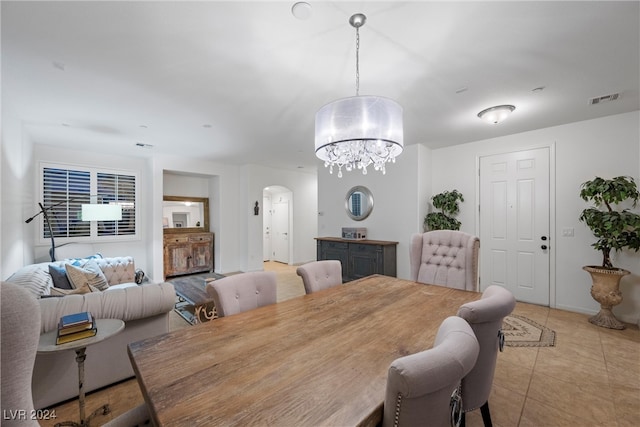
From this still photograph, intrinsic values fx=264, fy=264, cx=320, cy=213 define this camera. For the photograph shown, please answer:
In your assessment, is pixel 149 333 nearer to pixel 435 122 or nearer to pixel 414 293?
pixel 414 293

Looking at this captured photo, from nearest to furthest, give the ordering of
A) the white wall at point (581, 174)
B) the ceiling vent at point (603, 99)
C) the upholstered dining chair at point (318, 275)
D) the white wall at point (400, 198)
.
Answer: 1. the upholstered dining chair at point (318, 275)
2. the ceiling vent at point (603, 99)
3. the white wall at point (581, 174)
4. the white wall at point (400, 198)

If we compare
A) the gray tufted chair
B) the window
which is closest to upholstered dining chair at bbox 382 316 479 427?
the gray tufted chair

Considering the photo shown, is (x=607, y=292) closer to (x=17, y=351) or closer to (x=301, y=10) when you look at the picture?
(x=301, y=10)

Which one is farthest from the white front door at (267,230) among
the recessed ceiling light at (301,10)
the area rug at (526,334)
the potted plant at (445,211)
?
the recessed ceiling light at (301,10)

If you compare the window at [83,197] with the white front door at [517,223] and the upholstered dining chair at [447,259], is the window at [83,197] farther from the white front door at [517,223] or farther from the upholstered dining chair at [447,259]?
the white front door at [517,223]

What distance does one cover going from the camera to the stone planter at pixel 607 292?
2.92 metres

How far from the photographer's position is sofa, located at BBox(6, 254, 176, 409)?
1.77 m

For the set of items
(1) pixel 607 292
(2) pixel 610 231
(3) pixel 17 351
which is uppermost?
(2) pixel 610 231

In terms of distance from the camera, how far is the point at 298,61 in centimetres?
208

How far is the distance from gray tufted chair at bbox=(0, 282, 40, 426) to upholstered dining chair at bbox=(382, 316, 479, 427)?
3.07ft

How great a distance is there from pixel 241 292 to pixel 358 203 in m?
3.77

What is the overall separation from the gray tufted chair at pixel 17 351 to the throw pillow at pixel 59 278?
3.04 meters

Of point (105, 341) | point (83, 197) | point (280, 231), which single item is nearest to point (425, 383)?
point (105, 341)

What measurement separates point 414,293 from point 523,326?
6.67ft
